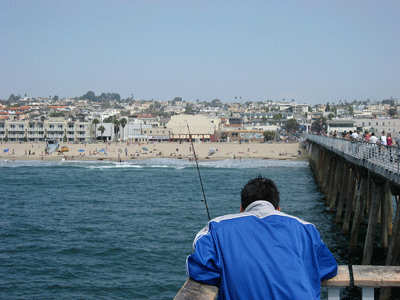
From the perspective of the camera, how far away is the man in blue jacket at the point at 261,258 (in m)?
2.09

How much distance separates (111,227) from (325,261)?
855 inches

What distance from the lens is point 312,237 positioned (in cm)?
221

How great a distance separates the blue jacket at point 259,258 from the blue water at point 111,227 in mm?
11662

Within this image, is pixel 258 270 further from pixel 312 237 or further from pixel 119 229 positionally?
pixel 119 229

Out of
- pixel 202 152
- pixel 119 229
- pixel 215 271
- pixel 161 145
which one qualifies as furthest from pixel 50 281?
pixel 161 145

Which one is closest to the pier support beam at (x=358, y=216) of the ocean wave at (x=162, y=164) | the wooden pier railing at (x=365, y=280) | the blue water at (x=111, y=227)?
the blue water at (x=111, y=227)

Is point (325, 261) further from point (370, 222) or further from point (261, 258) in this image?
point (370, 222)

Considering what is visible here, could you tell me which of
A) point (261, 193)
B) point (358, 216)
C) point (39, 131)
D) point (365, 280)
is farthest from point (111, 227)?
point (39, 131)

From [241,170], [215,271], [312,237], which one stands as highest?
[312,237]

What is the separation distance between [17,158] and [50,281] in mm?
61918

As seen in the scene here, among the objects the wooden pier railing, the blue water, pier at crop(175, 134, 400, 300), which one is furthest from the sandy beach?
the wooden pier railing

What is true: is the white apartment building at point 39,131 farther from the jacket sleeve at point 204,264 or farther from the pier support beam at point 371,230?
the jacket sleeve at point 204,264

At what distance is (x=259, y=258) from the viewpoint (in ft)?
6.94

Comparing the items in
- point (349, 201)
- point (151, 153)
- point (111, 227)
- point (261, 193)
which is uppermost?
point (261, 193)
